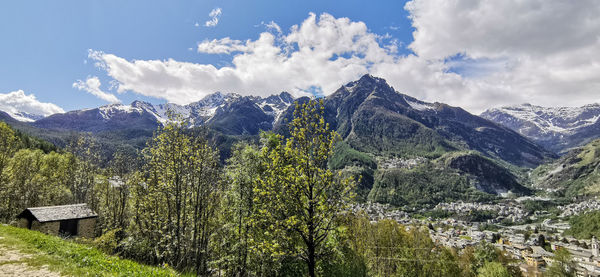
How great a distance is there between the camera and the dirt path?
36.8 ft

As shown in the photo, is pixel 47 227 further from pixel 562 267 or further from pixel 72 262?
pixel 562 267

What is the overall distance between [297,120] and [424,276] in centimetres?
5264

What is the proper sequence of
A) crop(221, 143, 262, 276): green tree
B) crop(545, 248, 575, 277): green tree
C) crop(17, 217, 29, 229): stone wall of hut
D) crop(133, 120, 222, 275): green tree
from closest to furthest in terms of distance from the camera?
crop(133, 120, 222, 275): green tree < crop(221, 143, 262, 276): green tree < crop(17, 217, 29, 229): stone wall of hut < crop(545, 248, 575, 277): green tree

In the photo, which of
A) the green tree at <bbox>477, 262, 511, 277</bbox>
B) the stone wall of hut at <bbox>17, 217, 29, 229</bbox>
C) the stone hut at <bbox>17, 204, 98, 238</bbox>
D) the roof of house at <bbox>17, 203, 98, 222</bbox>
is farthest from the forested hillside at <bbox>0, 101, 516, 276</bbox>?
the stone wall of hut at <bbox>17, 217, 29, 229</bbox>

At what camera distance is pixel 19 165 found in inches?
1811

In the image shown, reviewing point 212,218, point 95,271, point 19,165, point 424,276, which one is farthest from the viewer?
point 424,276

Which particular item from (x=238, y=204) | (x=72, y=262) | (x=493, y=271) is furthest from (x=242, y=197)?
(x=493, y=271)

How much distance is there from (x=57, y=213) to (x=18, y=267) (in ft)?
95.7

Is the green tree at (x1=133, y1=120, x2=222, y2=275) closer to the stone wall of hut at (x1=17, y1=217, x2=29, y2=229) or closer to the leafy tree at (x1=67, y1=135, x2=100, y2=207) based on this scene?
the stone wall of hut at (x1=17, y1=217, x2=29, y2=229)

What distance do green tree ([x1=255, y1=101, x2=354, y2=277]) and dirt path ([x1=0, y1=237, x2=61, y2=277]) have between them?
959cm

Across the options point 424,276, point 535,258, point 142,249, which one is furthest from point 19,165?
point 535,258

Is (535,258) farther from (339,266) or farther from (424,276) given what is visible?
(339,266)

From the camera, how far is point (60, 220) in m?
33.8

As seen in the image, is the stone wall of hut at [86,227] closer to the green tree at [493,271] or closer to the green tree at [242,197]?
the green tree at [242,197]
